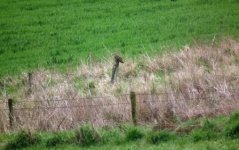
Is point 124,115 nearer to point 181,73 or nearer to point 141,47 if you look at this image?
point 181,73

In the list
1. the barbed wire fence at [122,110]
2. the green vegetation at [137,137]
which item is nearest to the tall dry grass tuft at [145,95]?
the barbed wire fence at [122,110]

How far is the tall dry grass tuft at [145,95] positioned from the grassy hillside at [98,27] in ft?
16.6

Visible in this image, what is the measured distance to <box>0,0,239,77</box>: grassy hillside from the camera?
28.1 meters

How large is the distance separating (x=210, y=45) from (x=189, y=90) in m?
8.40

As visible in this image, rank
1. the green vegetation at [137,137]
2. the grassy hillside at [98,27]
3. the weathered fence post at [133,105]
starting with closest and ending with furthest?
the green vegetation at [137,137] → the weathered fence post at [133,105] → the grassy hillside at [98,27]

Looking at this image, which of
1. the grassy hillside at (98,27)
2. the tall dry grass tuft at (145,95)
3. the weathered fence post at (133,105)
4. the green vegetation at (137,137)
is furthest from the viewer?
the grassy hillside at (98,27)

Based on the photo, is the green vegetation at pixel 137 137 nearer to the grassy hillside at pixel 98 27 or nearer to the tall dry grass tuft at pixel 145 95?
the tall dry grass tuft at pixel 145 95

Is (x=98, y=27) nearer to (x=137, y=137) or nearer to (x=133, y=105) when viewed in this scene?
(x=133, y=105)

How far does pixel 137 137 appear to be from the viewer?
12.5 m

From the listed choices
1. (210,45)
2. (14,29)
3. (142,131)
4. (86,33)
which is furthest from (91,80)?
(14,29)

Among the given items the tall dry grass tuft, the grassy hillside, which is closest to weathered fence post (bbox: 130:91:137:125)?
the tall dry grass tuft

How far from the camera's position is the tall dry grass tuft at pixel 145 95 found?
13539 millimetres

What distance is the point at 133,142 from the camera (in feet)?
40.4

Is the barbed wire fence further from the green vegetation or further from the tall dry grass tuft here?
the green vegetation
